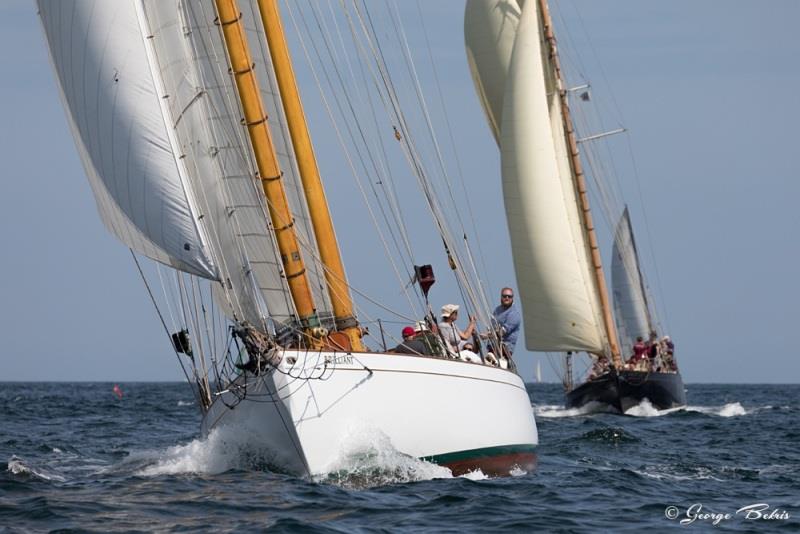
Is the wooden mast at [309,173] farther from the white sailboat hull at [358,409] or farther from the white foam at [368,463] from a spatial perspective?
the white foam at [368,463]

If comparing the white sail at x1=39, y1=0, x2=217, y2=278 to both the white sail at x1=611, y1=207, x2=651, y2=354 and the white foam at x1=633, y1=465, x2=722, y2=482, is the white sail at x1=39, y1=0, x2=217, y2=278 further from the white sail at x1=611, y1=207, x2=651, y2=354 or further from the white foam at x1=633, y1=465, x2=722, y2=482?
the white sail at x1=611, y1=207, x2=651, y2=354

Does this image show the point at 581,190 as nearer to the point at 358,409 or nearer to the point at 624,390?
the point at 624,390

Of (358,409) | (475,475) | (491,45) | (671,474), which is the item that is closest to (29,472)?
(358,409)

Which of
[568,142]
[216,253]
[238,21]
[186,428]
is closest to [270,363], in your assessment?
[216,253]

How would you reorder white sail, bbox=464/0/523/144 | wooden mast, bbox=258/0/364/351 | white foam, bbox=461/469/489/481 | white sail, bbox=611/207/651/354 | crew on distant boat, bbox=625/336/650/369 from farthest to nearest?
white sail, bbox=611/207/651/354
crew on distant boat, bbox=625/336/650/369
white sail, bbox=464/0/523/144
wooden mast, bbox=258/0/364/351
white foam, bbox=461/469/489/481

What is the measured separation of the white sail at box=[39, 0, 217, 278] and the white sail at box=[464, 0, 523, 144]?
97.5ft

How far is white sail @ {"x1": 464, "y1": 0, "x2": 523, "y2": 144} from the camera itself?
148ft

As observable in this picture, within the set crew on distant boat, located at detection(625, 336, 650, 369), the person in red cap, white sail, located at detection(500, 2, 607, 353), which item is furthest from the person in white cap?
crew on distant boat, located at detection(625, 336, 650, 369)

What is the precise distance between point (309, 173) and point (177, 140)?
299cm

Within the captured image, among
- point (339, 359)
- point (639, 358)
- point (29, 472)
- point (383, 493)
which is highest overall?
point (339, 359)

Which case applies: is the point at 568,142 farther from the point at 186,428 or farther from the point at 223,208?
the point at 223,208

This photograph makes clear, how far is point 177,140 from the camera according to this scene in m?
16.6

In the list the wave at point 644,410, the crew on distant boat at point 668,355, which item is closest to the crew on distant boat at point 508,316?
the wave at point 644,410

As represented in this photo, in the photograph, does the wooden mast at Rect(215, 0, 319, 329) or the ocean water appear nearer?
the ocean water
